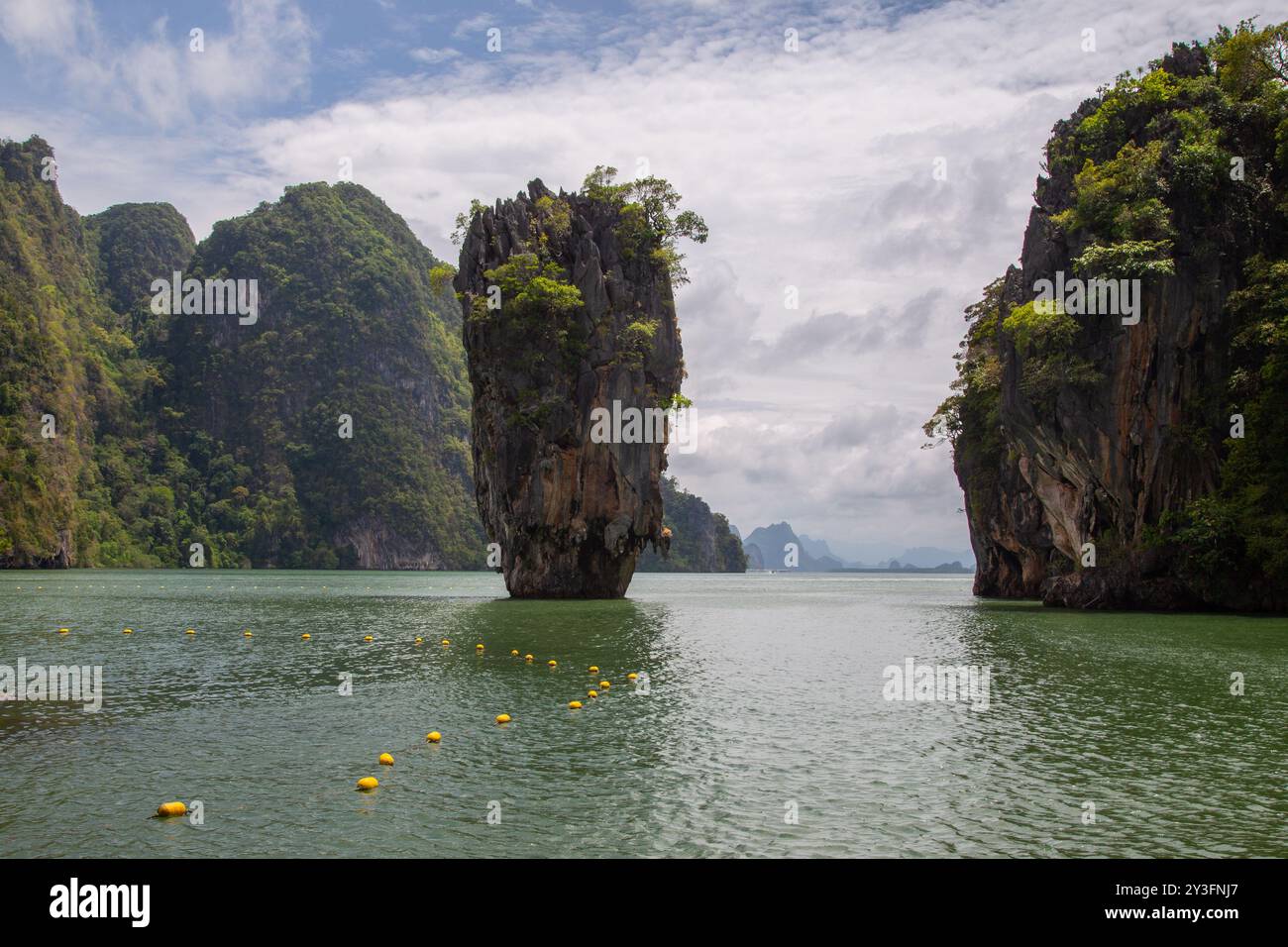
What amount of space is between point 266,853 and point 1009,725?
1194 centimetres

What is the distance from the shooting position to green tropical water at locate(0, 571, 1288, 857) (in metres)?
9.95

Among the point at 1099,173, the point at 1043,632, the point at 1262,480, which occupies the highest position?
the point at 1099,173

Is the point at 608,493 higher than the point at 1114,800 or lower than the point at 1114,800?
higher

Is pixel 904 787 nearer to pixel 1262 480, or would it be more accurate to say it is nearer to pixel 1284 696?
pixel 1284 696

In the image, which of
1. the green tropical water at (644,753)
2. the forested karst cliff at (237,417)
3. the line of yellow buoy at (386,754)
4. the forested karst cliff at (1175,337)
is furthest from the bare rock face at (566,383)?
the forested karst cliff at (237,417)

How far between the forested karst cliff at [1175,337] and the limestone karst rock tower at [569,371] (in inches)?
817

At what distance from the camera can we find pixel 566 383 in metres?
53.9

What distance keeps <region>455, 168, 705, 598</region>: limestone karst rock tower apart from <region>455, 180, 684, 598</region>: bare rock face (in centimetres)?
7

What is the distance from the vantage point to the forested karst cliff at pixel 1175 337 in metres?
39.4

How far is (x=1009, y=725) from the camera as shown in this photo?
1608 cm

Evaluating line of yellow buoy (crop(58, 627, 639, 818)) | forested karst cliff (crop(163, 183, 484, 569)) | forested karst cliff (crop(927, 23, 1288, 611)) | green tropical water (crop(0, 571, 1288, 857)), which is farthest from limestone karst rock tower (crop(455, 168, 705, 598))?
forested karst cliff (crop(163, 183, 484, 569))
